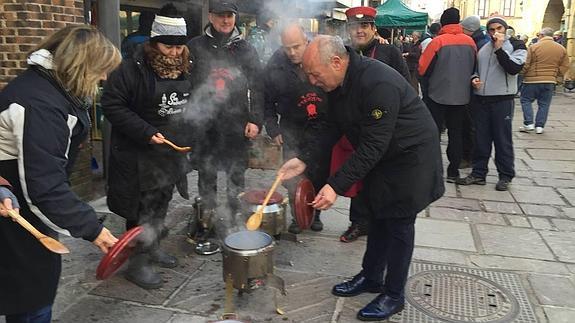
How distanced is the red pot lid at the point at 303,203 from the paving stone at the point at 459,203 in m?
2.84

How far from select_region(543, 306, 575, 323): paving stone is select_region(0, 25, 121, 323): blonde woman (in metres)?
2.79

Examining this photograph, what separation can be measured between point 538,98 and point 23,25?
9.06 m

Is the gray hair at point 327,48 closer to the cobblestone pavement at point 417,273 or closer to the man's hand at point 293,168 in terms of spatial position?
the man's hand at point 293,168

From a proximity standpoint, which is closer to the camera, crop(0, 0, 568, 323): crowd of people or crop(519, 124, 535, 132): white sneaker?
crop(0, 0, 568, 323): crowd of people

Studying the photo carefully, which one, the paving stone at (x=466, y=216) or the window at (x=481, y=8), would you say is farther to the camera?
the window at (x=481, y=8)

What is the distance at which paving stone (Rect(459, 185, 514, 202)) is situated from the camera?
5.61m

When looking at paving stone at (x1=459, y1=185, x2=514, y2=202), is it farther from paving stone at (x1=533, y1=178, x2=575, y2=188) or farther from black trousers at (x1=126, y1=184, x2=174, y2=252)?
black trousers at (x1=126, y1=184, x2=174, y2=252)

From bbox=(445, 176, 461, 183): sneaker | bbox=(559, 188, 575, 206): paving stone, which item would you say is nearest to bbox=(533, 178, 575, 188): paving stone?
bbox=(559, 188, 575, 206): paving stone

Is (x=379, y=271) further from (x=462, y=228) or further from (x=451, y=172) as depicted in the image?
(x=451, y=172)

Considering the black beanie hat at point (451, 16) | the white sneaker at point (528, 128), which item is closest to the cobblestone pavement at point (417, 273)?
the black beanie hat at point (451, 16)

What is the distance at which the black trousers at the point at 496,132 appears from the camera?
5715 mm

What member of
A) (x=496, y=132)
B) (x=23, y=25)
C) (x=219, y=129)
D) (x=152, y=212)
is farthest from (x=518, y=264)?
(x=23, y=25)

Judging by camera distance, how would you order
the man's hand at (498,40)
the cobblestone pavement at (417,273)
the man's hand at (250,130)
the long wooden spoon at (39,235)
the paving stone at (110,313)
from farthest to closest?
the man's hand at (498,40) < the man's hand at (250,130) < the cobblestone pavement at (417,273) < the paving stone at (110,313) < the long wooden spoon at (39,235)

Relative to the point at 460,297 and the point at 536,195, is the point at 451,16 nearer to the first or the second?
the point at 536,195
